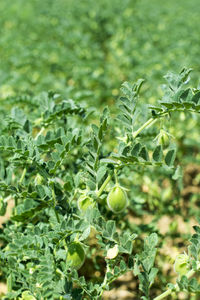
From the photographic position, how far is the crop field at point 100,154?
4.05 ft

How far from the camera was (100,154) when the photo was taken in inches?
60.1

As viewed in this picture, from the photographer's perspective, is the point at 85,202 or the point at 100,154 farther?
the point at 100,154

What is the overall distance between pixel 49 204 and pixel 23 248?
0.17 metres

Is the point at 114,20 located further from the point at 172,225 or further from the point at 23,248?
the point at 23,248

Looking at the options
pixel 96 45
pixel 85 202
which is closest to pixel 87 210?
pixel 85 202

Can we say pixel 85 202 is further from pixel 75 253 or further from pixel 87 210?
pixel 75 253

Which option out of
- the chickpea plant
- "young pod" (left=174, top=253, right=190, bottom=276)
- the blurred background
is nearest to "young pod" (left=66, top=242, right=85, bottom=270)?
the chickpea plant

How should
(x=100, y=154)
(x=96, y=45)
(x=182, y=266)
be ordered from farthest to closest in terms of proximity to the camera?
(x=96, y=45) → (x=100, y=154) → (x=182, y=266)

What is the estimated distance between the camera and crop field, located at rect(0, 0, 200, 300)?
1233 millimetres

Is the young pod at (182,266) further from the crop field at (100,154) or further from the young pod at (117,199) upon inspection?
the young pod at (117,199)

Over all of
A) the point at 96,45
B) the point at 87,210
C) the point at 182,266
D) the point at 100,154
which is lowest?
the point at 182,266

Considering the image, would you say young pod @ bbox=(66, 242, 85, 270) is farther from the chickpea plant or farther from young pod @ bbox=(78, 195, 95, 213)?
young pod @ bbox=(78, 195, 95, 213)

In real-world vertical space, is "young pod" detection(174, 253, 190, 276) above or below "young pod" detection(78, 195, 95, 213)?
below

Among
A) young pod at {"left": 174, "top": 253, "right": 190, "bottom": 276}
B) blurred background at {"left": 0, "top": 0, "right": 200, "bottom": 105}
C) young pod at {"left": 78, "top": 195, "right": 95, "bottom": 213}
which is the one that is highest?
blurred background at {"left": 0, "top": 0, "right": 200, "bottom": 105}
